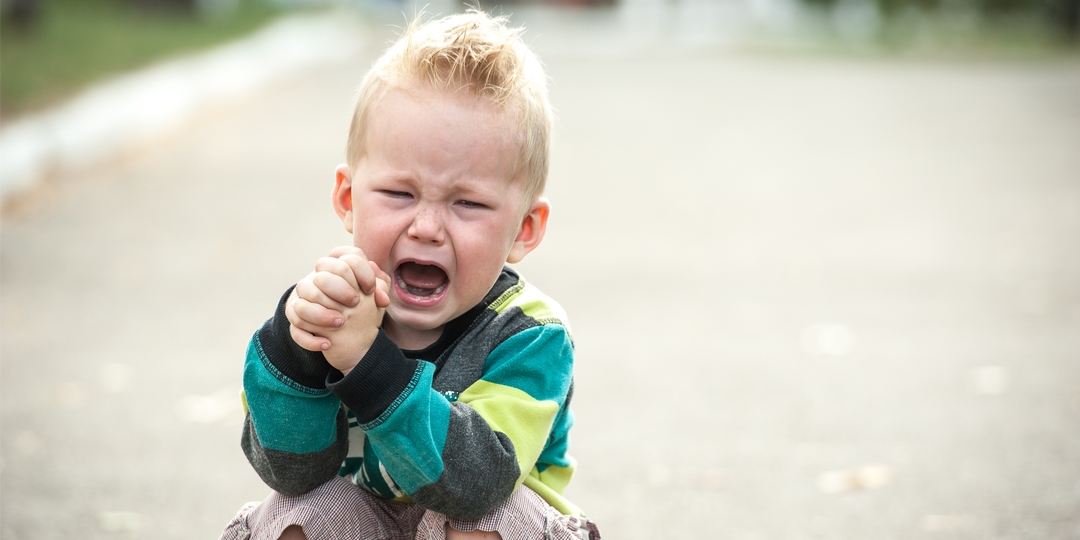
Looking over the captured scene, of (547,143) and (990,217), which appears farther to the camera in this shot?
(990,217)

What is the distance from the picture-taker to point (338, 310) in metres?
1.86

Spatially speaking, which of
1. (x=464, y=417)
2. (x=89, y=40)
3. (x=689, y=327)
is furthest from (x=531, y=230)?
(x=89, y=40)

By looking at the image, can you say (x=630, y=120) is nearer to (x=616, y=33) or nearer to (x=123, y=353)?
(x=123, y=353)

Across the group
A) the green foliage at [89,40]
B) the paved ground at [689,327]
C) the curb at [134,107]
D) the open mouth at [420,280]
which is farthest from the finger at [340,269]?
the green foliage at [89,40]

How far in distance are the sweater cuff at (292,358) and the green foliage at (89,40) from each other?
7.27 metres

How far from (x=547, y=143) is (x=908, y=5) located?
34479 millimetres

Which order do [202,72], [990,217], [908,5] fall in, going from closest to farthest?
[990,217] < [202,72] < [908,5]

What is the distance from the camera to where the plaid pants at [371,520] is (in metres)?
2.05

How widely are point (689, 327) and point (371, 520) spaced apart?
3248 mm

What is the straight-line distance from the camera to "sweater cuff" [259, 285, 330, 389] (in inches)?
75.4

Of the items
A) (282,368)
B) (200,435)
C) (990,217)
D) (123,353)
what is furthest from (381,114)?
(990,217)

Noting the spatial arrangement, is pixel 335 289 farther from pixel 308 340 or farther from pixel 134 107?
pixel 134 107

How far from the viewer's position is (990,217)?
770 centimetres

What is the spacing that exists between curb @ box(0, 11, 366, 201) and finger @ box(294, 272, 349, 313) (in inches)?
225
